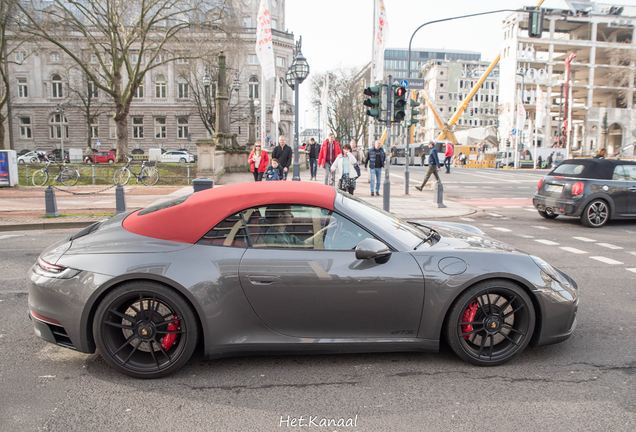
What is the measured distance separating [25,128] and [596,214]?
225ft

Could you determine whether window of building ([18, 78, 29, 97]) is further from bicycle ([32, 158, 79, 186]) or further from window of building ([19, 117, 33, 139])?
bicycle ([32, 158, 79, 186])

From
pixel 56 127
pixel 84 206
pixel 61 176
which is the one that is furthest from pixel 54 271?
pixel 56 127

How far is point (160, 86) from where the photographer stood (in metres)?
63.3

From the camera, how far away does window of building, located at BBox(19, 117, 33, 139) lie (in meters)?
61.9

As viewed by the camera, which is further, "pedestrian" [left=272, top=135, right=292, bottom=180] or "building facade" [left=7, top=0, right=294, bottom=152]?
"building facade" [left=7, top=0, right=294, bottom=152]

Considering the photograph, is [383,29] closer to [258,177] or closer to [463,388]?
[258,177]

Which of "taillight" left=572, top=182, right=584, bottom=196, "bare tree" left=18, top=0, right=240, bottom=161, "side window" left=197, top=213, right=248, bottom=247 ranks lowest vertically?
"taillight" left=572, top=182, right=584, bottom=196

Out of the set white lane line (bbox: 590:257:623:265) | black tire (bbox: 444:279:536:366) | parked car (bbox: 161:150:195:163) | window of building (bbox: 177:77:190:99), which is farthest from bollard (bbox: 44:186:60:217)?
window of building (bbox: 177:77:190:99)

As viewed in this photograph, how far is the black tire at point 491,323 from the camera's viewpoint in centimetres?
334

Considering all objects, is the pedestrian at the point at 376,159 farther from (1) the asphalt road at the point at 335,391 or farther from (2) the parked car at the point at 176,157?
(2) the parked car at the point at 176,157

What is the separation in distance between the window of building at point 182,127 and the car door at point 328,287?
209 feet

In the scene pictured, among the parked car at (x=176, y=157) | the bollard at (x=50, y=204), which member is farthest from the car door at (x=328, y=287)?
the parked car at (x=176, y=157)

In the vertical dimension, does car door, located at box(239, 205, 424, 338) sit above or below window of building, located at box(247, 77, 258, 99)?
below

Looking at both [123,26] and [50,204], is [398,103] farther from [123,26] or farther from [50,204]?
[123,26]
